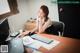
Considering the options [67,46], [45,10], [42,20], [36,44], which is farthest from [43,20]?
[67,46]

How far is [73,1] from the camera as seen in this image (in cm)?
189

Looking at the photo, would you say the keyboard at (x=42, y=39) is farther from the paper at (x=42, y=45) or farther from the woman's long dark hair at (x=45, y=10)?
the woman's long dark hair at (x=45, y=10)

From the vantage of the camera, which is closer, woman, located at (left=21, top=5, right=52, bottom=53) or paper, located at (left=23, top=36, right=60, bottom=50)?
paper, located at (left=23, top=36, right=60, bottom=50)

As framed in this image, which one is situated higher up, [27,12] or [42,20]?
[27,12]

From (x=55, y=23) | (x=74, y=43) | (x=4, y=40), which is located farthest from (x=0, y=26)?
(x=74, y=43)

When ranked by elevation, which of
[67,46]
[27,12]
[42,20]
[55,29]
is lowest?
[67,46]

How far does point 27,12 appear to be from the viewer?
2.42 m

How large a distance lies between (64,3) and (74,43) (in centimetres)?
55

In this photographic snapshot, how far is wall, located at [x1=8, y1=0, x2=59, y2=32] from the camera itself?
2.04 meters

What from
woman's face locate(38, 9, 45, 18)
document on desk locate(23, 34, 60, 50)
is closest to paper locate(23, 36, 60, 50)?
document on desk locate(23, 34, 60, 50)

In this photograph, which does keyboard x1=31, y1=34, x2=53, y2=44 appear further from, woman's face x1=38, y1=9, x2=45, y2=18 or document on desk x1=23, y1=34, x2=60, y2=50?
woman's face x1=38, y1=9, x2=45, y2=18

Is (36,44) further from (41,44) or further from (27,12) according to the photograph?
(27,12)

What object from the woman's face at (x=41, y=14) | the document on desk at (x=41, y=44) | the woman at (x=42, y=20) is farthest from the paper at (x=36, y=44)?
the woman's face at (x=41, y=14)

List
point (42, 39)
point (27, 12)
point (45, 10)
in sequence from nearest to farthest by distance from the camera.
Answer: point (42, 39) < point (45, 10) < point (27, 12)
